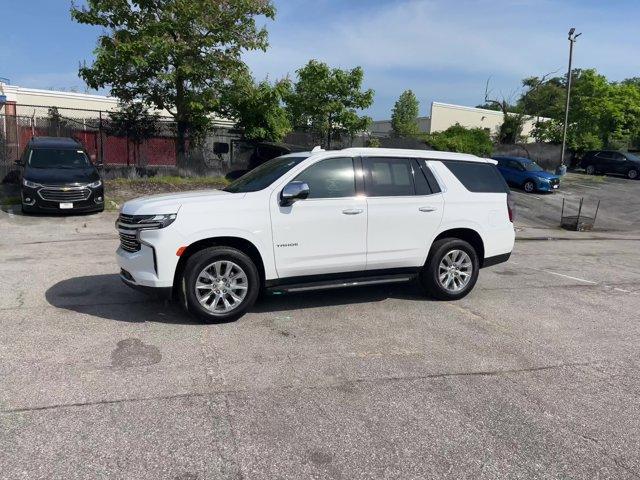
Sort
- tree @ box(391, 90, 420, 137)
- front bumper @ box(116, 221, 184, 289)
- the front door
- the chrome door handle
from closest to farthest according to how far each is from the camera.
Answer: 1. front bumper @ box(116, 221, 184, 289)
2. the front door
3. the chrome door handle
4. tree @ box(391, 90, 420, 137)

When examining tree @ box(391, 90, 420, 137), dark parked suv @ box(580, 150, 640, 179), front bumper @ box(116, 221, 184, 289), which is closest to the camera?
front bumper @ box(116, 221, 184, 289)

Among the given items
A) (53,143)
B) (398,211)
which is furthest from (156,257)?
(53,143)

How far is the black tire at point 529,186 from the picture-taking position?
24.1m

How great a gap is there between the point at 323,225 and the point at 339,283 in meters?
0.70

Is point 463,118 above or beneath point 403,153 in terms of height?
above

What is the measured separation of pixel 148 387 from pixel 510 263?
7602 millimetres

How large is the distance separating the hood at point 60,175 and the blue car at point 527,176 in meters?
18.8

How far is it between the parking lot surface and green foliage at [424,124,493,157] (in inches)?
832

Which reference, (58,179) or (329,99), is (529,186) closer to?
(329,99)

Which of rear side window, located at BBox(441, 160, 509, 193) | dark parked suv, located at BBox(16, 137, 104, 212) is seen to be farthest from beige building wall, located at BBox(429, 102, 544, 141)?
rear side window, located at BBox(441, 160, 509, 193)

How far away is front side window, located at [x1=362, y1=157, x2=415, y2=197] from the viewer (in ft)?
20.0

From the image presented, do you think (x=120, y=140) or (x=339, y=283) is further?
(x=120, y=140)

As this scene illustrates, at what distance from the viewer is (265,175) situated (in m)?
6.02

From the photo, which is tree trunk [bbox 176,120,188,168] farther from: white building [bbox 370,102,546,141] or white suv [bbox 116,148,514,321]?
white building [bbox 370,102,546,141]
